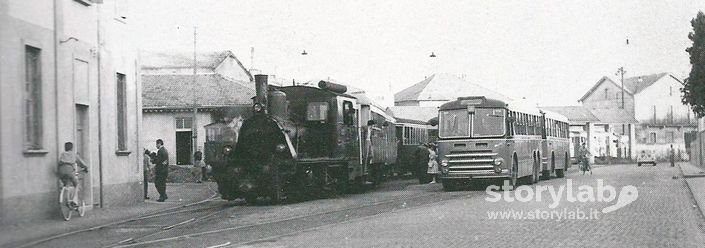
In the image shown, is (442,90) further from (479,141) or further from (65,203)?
(65,203)

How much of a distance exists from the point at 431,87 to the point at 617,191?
73644mm

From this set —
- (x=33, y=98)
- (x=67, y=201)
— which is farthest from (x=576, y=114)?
(x=33, y=98)

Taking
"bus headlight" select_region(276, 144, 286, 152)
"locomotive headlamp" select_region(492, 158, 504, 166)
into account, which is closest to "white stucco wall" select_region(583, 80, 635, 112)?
"locomotive headlamp" select_region(492, 158, 504, 166)

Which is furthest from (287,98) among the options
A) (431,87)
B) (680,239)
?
(431,87)

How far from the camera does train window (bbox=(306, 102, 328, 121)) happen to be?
867 inches

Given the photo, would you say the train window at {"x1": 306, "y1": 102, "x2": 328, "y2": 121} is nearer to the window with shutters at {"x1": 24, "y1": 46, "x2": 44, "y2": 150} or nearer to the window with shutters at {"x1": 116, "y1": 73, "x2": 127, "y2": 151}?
the window with shutters at {"x1": 116, "y1": 73, "x2": 127, "y2": 151}

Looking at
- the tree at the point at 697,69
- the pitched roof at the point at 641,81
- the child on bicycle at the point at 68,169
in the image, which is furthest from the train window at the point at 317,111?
the pitched roof at the point at 641,81

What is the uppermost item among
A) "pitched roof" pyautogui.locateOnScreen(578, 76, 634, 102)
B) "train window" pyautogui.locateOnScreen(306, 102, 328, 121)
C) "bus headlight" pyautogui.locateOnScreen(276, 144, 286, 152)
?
"pitched roof" pyautogui.locateOnScreen(578, 76, 634, 102)

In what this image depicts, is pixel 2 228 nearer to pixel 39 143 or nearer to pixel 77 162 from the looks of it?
pixel 39 143

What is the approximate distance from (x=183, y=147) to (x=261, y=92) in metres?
28.2

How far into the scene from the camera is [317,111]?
22.1m

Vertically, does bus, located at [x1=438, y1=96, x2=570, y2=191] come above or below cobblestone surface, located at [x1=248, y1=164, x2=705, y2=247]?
above

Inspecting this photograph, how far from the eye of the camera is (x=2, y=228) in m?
13.3

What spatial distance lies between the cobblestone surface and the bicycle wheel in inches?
219
